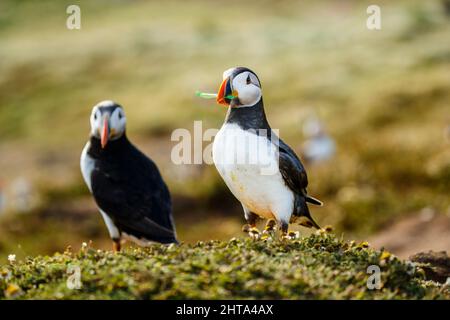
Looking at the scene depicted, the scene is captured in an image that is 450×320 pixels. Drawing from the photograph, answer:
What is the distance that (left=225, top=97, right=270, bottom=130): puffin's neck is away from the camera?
8.27 metres

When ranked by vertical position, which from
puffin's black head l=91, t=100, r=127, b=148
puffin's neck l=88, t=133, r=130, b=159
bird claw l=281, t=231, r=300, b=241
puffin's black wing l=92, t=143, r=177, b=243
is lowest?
bird claw l=281, t=231, r=300, b=241

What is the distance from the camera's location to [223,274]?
265 inches

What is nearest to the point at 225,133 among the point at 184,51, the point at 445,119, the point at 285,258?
the point at 285,258

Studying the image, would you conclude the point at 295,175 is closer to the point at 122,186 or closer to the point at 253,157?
the point at 253,157

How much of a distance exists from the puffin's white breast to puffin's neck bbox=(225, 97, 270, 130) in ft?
0.22

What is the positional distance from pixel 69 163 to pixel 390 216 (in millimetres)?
15101

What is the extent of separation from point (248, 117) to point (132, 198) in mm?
2517

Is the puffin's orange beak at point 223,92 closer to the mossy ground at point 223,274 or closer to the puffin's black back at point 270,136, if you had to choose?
the puffin's black back at point 270,136

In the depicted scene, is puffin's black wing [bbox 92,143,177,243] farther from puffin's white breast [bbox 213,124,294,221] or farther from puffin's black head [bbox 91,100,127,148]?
puffin's white breast [bbox 213,124,294,221]

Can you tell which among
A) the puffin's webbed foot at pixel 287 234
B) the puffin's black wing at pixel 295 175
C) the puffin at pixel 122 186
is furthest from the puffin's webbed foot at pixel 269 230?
the puffin at pixel 122 186

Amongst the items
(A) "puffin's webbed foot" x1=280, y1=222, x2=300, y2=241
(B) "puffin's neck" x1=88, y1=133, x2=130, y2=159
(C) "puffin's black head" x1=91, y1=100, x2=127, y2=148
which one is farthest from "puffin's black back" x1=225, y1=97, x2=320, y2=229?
(B) "puffin's neck" x1=88, y1=133, x2=130, y2=159

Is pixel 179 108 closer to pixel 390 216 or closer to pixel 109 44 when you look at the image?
pixel 109 44

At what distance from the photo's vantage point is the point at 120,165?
10.5 metres

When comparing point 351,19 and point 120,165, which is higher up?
point 351,19
